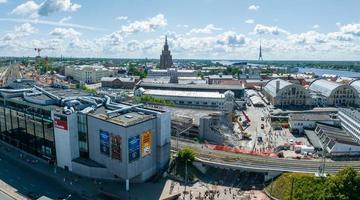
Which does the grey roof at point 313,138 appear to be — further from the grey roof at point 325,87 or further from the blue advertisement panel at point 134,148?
the grey roof at point 325,87

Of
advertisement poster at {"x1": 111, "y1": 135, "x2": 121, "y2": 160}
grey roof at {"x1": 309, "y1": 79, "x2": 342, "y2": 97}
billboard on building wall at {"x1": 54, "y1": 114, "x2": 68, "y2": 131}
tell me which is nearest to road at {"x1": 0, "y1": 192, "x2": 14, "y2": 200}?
billboard on building wall at {"x1": 54, "y1": 114, "x2": 68, "y2": 131}

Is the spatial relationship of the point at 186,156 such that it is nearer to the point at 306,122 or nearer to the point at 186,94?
the point at 306,122

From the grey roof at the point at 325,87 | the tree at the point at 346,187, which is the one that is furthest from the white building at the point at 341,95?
the tree at the point at 346,187

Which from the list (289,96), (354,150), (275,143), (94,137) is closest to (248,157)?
(275,143)

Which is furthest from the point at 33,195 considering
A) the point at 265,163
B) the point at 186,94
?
the point at 186,94

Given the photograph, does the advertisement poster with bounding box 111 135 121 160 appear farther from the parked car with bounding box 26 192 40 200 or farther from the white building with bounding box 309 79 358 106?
the white building with bounding box 309 79 358 106
